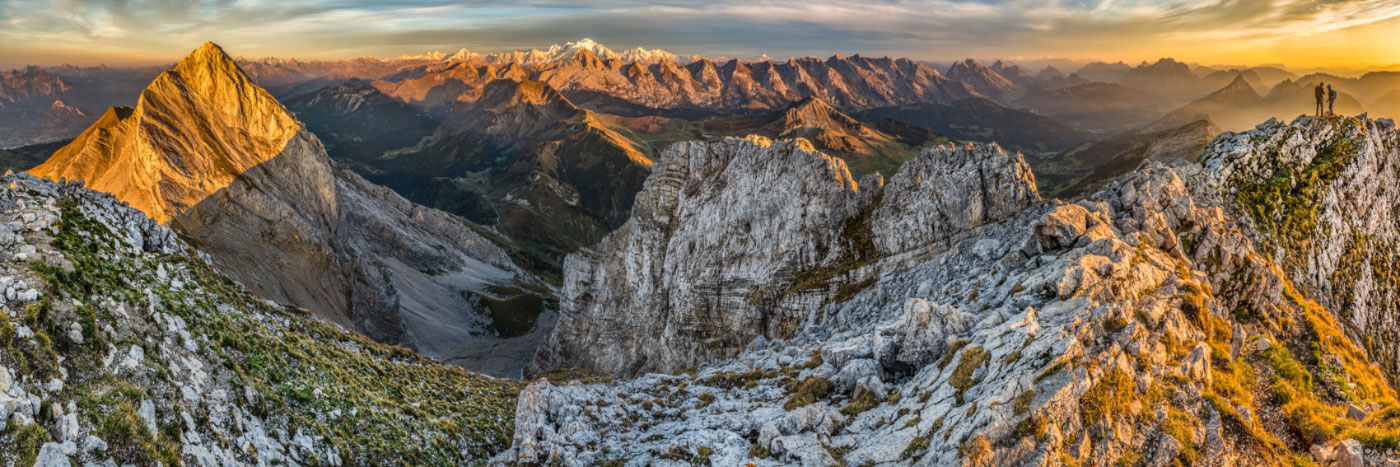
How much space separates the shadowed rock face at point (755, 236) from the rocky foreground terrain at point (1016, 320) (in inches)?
9.1

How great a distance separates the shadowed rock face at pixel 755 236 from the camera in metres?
47.3

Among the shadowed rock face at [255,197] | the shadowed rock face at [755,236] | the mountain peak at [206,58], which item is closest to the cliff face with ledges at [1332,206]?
the shadowed rock face at [755,236]

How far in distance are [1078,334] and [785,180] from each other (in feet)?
132

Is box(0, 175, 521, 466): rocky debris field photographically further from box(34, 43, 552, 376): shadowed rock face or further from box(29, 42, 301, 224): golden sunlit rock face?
box(29, 42, 301, 224): golden sunlit rock face

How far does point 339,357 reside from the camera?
33.1 meters

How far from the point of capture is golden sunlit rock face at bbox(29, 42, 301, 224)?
221ft

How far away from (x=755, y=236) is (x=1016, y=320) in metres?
36.5

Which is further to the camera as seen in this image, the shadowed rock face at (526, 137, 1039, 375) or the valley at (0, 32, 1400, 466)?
the shadowed rock face at (526, 137, 1039, 375)

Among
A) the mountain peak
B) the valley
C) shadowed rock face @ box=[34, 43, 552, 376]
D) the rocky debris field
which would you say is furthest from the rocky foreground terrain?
the mountain peak

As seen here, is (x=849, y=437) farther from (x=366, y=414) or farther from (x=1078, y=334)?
(x=366, y=414)

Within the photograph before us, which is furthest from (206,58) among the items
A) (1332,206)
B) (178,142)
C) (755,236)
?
(1332,206)

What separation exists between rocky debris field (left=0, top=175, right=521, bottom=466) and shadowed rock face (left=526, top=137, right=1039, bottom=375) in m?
26.6

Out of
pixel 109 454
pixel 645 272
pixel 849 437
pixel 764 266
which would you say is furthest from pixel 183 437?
pixel 645 272

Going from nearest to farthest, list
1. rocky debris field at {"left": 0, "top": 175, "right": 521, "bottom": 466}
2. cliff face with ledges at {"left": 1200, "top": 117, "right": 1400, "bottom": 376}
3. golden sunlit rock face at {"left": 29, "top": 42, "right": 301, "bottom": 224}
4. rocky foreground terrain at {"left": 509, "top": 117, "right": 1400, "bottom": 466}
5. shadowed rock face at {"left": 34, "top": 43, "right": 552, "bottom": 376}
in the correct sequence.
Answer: rocky debris field at {"left": 0, "top": 175, "right": 521, "bottom": 466} → rocky foreground terrain at {"left": 509, "top": 117, "right": 1400, "bottom": 466} → cliff face with ledges at {"left": 1200, "top": 117, "right": 1400, "bottom": 376} → golden sunlit rock face at {"left": 29, "top": 42, "right": 301, "bottom": 224} → shadowed rock face at {"left": 34, "top": 43, "right": 552, "bottom": 376}
